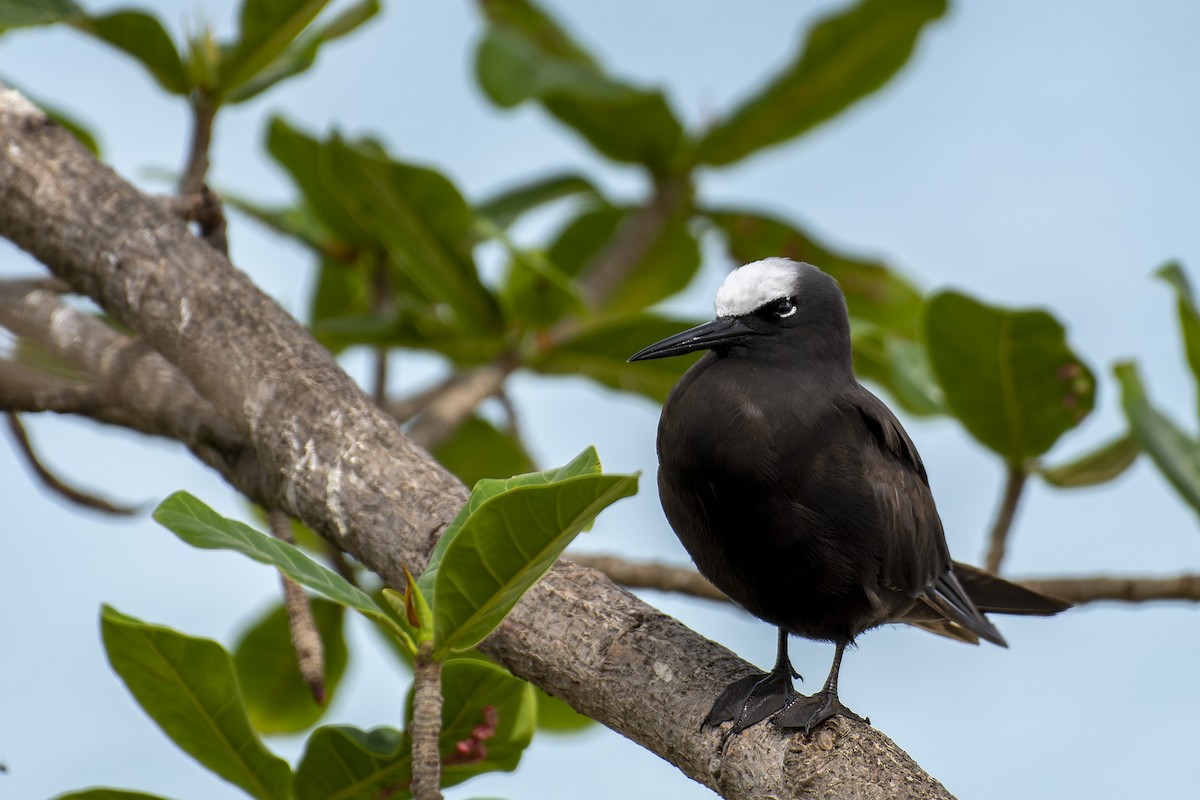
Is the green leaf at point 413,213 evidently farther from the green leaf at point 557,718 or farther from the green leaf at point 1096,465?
the green leaf at point 1096,465

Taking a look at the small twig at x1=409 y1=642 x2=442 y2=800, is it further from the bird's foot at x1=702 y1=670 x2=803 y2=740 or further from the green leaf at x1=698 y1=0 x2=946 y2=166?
the green leaf at x1=698 y1=0 x2=946 y2=166

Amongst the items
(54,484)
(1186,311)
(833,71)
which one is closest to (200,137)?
(54,484)

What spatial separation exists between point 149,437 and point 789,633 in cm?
163

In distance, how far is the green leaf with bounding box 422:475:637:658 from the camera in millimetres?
1736

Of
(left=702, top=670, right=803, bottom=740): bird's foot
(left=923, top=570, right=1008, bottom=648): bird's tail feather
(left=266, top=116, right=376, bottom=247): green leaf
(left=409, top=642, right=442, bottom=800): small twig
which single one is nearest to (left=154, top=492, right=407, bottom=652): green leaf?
(left=409, top=642, right=442, bottom=800): small twig

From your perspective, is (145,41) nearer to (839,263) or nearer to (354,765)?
(354,765)

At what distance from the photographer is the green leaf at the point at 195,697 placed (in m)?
2.17

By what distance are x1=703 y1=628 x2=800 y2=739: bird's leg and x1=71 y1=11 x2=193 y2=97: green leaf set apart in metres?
2.07

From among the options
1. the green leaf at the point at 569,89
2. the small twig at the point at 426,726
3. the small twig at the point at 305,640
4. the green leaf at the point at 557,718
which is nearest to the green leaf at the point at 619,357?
the green leaf at the point at 569,89

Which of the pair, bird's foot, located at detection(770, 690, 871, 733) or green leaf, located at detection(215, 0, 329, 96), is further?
green leaf, located at detection(215, 0, 329, 96)

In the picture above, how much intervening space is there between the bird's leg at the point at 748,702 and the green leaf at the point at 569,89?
2049mm

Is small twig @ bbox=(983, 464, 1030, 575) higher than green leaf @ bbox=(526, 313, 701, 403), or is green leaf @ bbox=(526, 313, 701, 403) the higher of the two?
green leaf @ bbox=(526, 313, 701, 403)

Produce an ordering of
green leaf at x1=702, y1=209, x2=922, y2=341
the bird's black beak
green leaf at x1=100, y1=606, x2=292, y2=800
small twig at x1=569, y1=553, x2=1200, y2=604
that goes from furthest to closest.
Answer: green leaf at x1=702, y1=209, x2=922, y2=341
small twig at x1=569, y1=553, x2=1200, y2=604
the bird's black beak
green leaf at x1=100, y1=606, x2=292, y2=800

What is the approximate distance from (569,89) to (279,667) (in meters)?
1.87
